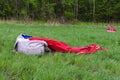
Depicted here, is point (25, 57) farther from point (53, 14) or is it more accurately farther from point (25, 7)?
point (25, 7)

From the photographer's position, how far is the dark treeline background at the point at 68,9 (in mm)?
38000

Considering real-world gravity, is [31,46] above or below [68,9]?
below

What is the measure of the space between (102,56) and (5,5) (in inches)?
1342

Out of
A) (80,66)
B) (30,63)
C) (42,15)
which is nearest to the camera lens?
(30,63)

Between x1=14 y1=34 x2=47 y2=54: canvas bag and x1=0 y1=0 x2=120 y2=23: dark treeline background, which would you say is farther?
x1=0 y1=0 x2=120 y2=23: dark treeline background

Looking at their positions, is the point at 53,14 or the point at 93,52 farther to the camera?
the point at 53,14

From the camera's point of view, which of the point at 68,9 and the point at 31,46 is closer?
the point at 31,46

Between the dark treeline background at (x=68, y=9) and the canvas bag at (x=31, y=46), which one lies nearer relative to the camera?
the canvas bag at (x=31, y=46)

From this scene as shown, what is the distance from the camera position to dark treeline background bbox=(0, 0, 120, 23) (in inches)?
1496

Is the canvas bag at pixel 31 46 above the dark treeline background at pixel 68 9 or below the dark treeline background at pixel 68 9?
below

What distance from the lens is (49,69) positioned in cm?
399

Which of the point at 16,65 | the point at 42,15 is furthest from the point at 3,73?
the point at 42,15

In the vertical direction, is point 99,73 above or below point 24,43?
below

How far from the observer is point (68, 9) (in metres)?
41.8
